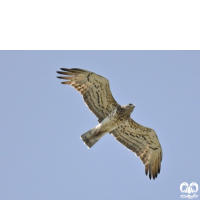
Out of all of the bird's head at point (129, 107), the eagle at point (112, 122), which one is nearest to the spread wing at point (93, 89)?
the eagle at point (112, 122)

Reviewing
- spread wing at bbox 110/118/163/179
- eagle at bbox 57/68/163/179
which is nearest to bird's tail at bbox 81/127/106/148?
eagle at bbox 57/68/163/179

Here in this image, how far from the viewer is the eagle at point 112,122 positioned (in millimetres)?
17062

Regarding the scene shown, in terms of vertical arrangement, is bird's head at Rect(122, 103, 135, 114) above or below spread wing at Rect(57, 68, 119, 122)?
below

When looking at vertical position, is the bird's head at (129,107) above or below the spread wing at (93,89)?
below

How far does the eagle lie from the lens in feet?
56.0

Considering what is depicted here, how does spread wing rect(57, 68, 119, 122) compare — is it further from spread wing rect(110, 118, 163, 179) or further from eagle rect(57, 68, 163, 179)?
spread wing rect(110, 118, 163, 179)

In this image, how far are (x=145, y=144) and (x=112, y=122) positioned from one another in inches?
76.1

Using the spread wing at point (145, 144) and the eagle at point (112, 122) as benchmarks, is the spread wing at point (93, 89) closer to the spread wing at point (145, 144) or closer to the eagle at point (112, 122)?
the eagle at point (112, 122)

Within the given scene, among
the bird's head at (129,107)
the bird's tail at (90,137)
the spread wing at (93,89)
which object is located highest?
the spread wing at (93,89)

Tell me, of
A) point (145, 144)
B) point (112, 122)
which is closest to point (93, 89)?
point (112, 122)

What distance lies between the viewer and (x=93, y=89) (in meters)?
17.4

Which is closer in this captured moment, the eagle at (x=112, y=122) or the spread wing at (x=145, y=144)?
the eagle at (x=112, y=122)
